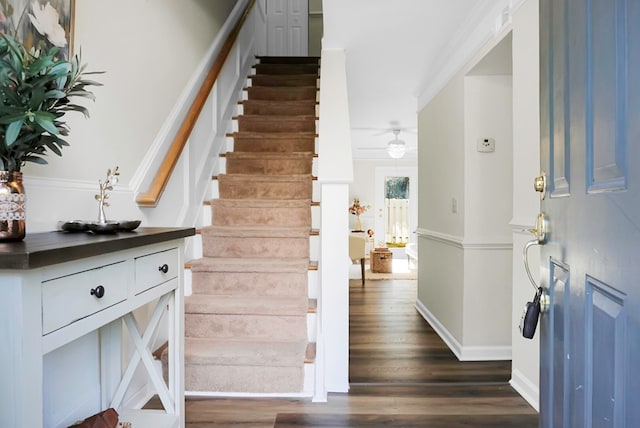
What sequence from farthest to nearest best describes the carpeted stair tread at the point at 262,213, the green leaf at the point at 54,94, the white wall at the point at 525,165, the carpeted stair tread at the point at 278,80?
the carpeted stair tread at the point at 278,80
the carpeted stair tread at the point at 262,213
the white wall at the point at 525,165
the green leaf at the point at 54,94

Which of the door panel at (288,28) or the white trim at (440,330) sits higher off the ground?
the door panel at (288,28)

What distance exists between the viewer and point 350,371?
2.51 meters

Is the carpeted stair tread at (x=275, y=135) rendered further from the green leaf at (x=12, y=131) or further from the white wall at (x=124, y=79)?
the green leaf at (x=12, y=131)

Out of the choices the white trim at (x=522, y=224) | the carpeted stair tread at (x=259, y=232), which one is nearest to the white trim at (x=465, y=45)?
the white trim at (x=522, y=224)

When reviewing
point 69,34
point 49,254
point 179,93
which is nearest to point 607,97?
point 49,254

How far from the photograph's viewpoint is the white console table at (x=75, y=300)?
0.78 metres

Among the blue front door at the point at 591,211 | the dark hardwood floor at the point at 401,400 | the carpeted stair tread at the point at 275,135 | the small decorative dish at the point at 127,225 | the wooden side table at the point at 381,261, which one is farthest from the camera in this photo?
the wooden side table at the point at 381,261

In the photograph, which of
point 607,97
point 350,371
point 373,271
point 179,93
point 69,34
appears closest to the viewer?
point 607,97

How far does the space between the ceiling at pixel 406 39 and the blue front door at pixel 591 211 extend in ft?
5.57

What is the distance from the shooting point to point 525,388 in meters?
2.17

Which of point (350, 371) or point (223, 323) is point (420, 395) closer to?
point (350, 371)

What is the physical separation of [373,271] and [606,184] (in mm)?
6185

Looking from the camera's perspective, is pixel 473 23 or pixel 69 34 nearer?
pixel 69 34

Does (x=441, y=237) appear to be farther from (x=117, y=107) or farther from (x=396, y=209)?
(x=396, y=209)
